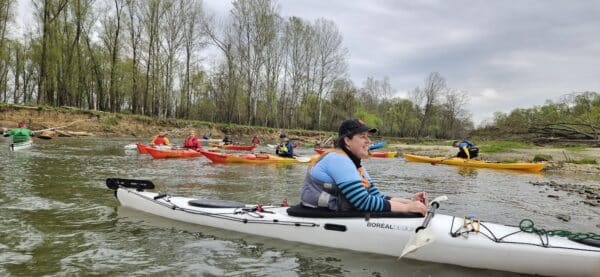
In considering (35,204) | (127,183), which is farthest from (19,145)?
(127,183)

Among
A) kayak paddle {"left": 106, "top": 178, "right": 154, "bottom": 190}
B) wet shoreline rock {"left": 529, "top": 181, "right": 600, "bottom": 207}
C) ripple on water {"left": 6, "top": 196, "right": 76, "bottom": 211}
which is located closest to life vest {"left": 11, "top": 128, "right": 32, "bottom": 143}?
ripple on water {"left": 6, "top": 196, "right": 76, "bottom": 211}

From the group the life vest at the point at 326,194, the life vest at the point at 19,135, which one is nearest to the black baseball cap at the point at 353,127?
the life vest at the point at 326,194

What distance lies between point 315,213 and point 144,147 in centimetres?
1318

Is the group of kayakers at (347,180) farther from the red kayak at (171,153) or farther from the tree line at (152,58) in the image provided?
the tree line at (152,58)

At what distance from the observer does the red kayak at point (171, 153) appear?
51.0ft

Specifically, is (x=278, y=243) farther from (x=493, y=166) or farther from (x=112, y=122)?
(x=112, y=122)

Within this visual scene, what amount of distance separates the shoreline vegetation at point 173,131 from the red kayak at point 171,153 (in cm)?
1177

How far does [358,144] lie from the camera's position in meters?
4.39

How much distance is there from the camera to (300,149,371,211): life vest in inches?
176

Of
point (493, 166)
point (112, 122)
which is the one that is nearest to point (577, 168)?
point (493, 166)

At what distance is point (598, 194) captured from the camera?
380 inches

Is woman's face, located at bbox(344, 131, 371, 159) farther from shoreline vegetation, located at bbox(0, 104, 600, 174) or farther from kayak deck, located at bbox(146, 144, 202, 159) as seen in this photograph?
shoreline vegetation, located at bbox(0, 104, 600, 174)

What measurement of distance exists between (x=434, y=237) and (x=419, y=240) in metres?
0.17

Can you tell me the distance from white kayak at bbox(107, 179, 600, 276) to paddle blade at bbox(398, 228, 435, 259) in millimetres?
41
